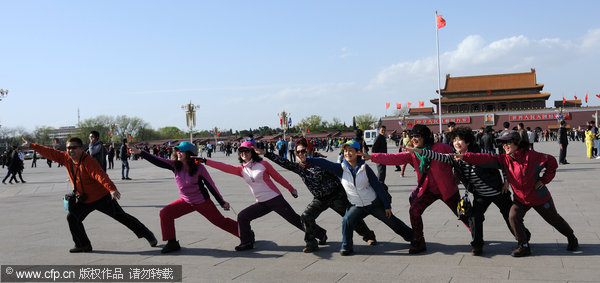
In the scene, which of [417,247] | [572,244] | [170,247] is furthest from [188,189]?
[572,244]

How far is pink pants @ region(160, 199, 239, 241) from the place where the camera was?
483cm

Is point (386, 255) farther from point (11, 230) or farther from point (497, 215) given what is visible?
point (11, 230)

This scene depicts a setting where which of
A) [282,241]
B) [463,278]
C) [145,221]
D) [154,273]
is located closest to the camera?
[463,278]

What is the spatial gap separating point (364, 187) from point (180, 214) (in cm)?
187

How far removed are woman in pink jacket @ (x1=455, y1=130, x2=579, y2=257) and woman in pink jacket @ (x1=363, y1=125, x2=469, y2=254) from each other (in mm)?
301

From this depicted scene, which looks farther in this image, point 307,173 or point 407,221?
point 407,221

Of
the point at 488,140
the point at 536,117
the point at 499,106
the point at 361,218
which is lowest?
the point at 361,218

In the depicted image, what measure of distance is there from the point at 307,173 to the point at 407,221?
80.7 inches

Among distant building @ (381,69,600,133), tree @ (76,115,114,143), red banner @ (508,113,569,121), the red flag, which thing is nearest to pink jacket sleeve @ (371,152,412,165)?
the red flag

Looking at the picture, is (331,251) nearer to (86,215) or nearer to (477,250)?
(477,250)

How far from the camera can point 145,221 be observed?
6852mm

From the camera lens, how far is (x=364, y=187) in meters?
4.53

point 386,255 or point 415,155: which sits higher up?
point 415,155

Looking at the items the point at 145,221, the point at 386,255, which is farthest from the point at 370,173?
the point at 145,221
